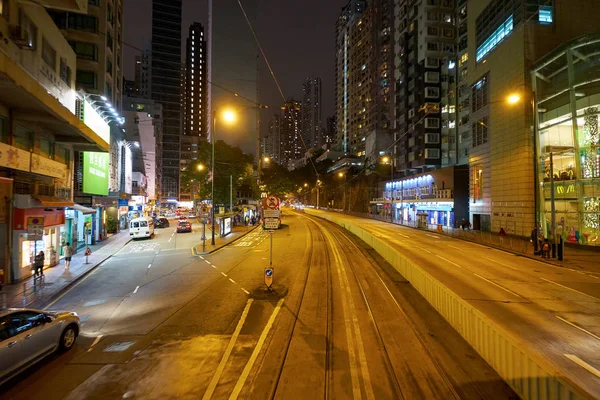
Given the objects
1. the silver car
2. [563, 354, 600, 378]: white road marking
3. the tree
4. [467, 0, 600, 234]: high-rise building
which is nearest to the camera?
the silver car

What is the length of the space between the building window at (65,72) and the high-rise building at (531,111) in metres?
32.4

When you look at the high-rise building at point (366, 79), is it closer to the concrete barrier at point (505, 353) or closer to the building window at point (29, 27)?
the building window at point (29, 27)

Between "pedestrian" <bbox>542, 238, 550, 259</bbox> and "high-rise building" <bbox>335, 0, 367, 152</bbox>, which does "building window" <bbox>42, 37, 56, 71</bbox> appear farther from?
"high-rise building" <bbox>335, 0, 367, 152</bbox>

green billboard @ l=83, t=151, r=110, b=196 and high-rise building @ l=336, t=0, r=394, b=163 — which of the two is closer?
green billboard @ l=83, t=151, r=110, b=196

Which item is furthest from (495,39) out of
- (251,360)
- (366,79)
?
(366,79)

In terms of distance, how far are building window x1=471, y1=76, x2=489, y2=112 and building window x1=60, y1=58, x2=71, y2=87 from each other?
3908 cm

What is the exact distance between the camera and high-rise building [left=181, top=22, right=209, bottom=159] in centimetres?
17238

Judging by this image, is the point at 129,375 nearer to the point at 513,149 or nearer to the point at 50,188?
the point at 50,188

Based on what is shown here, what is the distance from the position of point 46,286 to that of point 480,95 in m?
44.0

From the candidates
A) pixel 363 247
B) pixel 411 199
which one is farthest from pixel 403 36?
pixel 363 247

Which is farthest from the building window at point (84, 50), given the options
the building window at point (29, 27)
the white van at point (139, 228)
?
the building window at point (29, 27)

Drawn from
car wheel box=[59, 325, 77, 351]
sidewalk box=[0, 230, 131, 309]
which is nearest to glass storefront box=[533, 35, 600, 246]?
car wheel box=[59, 325, 77, 351]

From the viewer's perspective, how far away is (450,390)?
557cm

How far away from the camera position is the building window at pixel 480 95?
3728 centimetres
